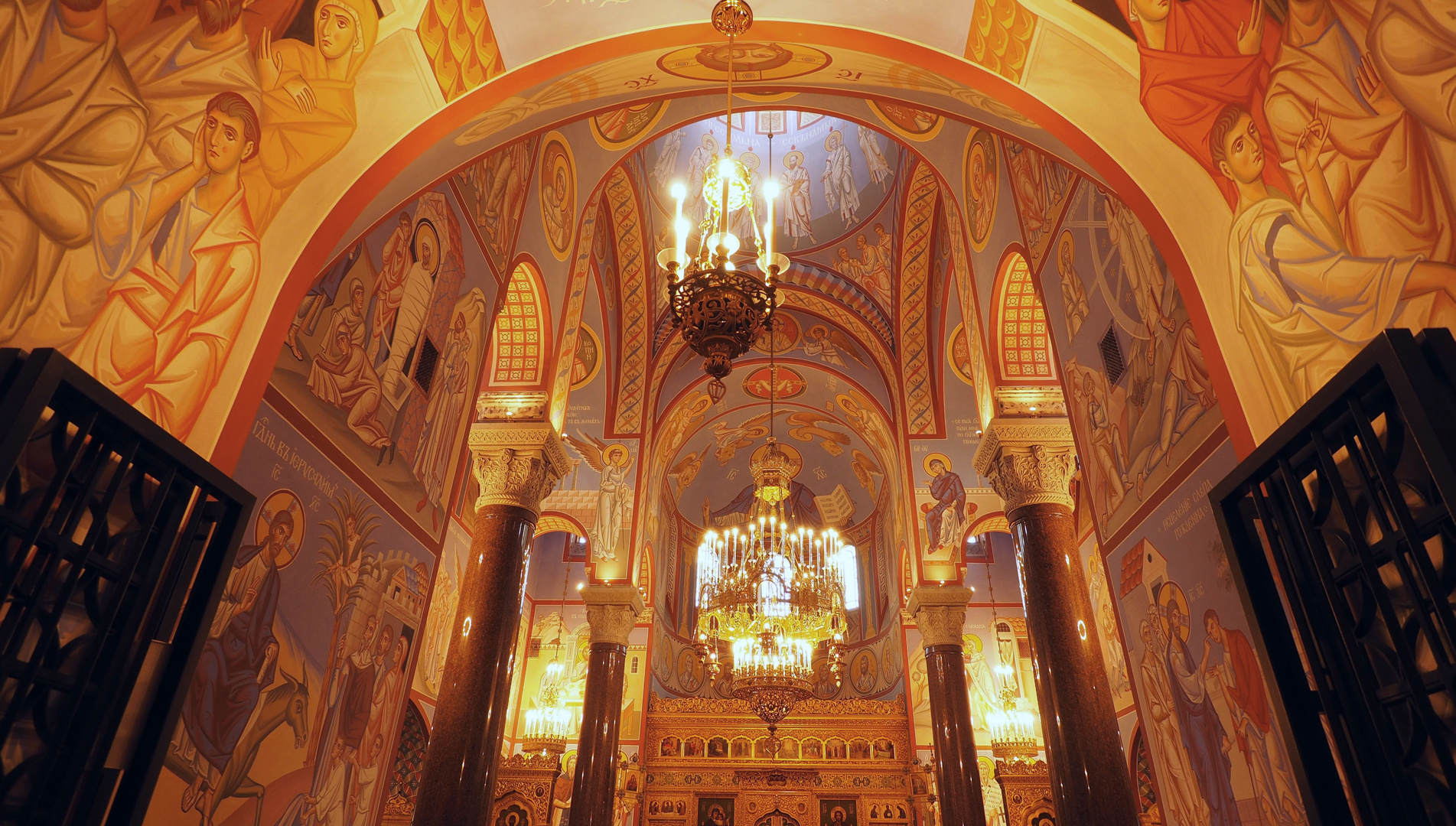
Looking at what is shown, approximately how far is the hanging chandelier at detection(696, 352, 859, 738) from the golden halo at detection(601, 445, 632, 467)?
2113mm

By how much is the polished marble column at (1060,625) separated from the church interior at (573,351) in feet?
0.14

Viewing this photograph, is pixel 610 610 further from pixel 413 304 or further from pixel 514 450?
pixel 413 304

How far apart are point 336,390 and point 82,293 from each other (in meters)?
2.12

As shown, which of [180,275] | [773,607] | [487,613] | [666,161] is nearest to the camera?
[180,275]

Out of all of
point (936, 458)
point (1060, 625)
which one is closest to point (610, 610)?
point (936, 458)

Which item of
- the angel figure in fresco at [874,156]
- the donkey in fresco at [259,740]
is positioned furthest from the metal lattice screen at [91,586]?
the angel figure in fresco at [874,156]

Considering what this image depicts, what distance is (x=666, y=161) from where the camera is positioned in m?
13.3

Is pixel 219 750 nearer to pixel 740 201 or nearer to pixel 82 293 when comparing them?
pixel 82 293

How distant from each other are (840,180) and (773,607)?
7.76m

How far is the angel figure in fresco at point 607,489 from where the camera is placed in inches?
520

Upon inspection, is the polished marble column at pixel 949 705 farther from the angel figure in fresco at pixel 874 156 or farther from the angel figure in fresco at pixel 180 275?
the angel figure in fresco at pixel 180 275

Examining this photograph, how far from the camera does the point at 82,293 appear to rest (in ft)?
10.3

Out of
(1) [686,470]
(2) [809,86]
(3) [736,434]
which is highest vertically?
(3) [736,434]

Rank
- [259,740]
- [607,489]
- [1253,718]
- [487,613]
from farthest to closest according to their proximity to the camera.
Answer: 1. [607,489]
2. [487,613]
3. [259,740]
4. [1253,718]
